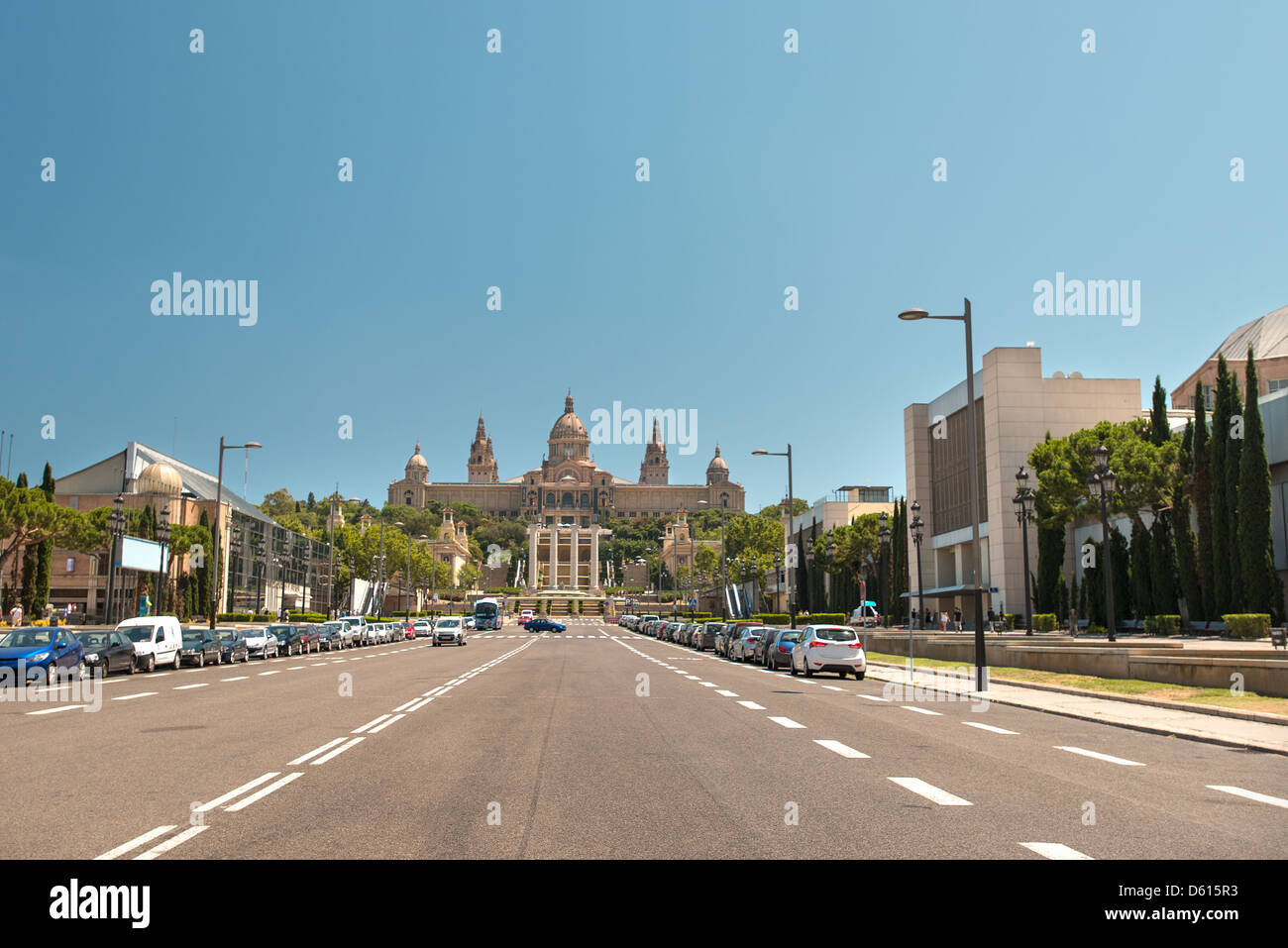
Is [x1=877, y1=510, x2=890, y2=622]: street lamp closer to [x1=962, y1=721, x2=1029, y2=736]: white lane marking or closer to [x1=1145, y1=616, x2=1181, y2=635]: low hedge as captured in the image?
[x1=1145, y1=616, x2=1181, y2=635]: low hedge

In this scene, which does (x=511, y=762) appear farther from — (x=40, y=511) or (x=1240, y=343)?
(x=1240, y=343)

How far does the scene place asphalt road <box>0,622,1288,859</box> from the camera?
7488 mm

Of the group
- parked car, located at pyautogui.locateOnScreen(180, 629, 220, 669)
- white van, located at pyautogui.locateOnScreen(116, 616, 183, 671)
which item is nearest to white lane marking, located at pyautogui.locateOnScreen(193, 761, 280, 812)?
white van, located at pyautogui.locateOnScreen(116, 616, 183, 671)

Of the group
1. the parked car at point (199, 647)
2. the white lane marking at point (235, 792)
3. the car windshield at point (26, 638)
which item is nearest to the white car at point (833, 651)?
the car windshield at point (26, 638)

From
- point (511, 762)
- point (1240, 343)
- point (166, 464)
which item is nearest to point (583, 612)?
point (166, 464)

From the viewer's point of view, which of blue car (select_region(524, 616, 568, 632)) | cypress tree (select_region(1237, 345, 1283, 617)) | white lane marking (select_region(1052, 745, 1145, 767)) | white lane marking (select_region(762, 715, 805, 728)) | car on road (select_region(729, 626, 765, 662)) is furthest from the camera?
blue car (select_region(524, 616, 568, 632))

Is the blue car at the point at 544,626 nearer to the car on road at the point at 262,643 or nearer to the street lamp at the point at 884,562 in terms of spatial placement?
the street lamp at the point at 884,562

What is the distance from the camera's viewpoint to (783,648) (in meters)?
33.2

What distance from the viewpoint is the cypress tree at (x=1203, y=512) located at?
160 feet

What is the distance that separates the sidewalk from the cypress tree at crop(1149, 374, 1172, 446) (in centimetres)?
3364

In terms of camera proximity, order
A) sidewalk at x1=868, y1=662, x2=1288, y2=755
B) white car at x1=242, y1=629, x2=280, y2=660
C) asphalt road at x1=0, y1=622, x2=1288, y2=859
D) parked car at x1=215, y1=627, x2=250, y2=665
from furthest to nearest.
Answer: white car at x1=242, y1=629, x2=280, y2=660 < parked car at x1=215, y1=627, x2=250, y2=665 < sidewalk at x1=868, y1=662, x2=1288, y2=755 < asphalt road at x1=0, y1=622, x2=1288, y2=859

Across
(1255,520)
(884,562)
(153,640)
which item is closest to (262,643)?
(153,640)
